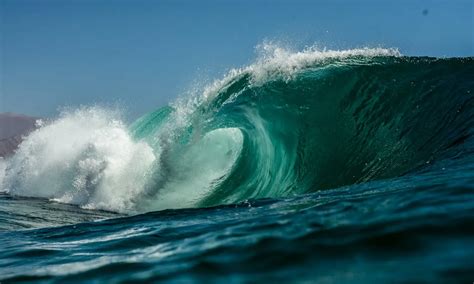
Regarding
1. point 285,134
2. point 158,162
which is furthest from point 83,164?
point 285,134

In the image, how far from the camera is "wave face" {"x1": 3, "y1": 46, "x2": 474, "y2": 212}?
9.62 metres

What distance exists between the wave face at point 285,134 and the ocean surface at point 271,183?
4 centimetres

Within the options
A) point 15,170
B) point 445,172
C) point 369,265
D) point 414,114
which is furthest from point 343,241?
point 15,170

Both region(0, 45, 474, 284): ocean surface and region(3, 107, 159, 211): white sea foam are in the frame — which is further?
region(3, 107, 159, 211): white sea foam

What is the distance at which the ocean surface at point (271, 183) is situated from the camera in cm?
315

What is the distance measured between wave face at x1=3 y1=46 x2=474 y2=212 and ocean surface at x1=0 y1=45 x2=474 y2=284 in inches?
1.4

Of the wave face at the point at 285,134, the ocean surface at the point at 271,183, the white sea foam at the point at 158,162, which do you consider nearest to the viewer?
the ocean surface at the point at 271,183

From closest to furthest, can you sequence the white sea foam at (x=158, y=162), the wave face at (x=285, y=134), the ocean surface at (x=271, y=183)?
the ocean surface at (x=271, y=183), the wave face at (x=285, y=134), the white sea foam at (x=158, y=162)

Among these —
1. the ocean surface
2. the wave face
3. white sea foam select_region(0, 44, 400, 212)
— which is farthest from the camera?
white sea foam select_region(0, 44, 400, 212)

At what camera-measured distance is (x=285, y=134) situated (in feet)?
39.9

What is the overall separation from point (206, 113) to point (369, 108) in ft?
12.9

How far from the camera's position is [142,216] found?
6438 mm

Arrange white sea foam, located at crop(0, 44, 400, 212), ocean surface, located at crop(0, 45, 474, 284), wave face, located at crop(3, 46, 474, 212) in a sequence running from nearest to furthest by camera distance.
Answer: ocean surface, located at crop(0, 45, 474, 284)
wave face, located at crop(3, 46, 474, 212)
white sea foam, located at crop(0, 44, 400, 212)

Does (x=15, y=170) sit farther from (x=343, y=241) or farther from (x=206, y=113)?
(x=343, y=241)
